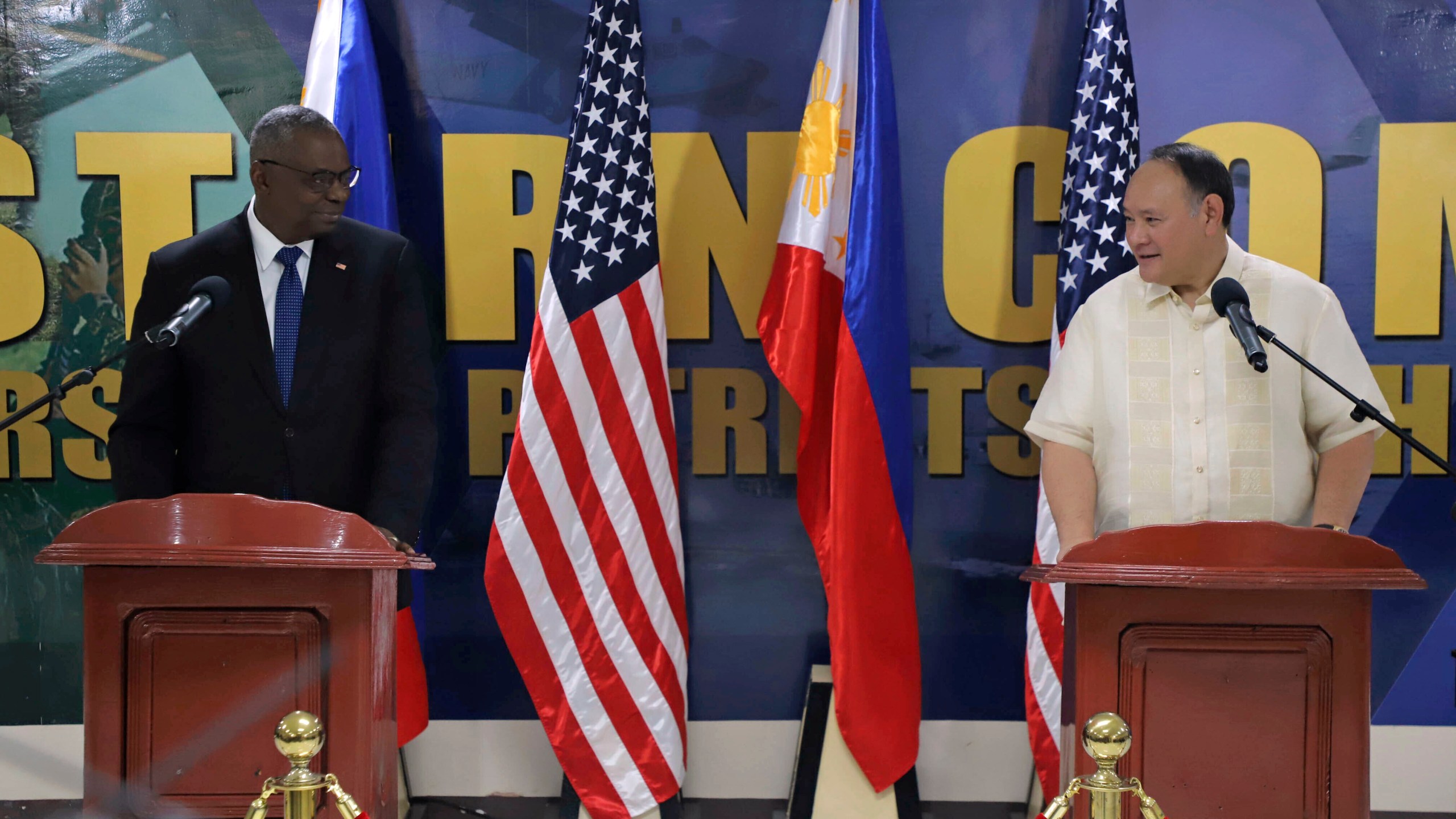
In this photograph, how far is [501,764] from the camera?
3844 millimetres

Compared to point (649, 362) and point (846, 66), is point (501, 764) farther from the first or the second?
point (846, 66)

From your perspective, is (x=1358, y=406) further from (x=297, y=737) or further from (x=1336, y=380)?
(x=297, y=737)

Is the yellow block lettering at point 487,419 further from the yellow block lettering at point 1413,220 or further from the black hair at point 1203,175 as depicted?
the yellow block lettering at point 1413,220

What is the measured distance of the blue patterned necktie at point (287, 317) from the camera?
264 centimetres

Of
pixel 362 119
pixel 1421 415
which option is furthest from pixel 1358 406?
pixel 362 119

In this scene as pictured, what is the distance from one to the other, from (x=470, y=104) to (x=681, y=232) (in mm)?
777

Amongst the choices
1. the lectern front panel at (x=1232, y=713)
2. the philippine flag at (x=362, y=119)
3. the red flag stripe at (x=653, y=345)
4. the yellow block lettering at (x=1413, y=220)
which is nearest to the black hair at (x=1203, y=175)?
the lectern front panel at (x=1232, y=713)

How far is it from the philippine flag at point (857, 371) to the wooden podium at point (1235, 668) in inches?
51.9

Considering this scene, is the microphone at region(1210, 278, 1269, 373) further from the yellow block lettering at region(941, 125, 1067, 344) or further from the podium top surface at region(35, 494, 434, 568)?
the podium top surface at region(35, 494, 434, 568)

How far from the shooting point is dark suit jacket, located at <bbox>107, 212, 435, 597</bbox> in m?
2.62

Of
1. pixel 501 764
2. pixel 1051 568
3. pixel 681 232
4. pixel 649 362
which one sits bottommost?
pixel 501 764

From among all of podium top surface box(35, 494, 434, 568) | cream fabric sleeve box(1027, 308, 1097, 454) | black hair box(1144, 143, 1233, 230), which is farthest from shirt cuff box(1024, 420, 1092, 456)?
podium top surface box(35, 494, 434, 568)

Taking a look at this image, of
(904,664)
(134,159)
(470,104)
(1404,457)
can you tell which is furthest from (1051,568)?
(134,159)

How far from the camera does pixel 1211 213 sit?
8.86 ft
